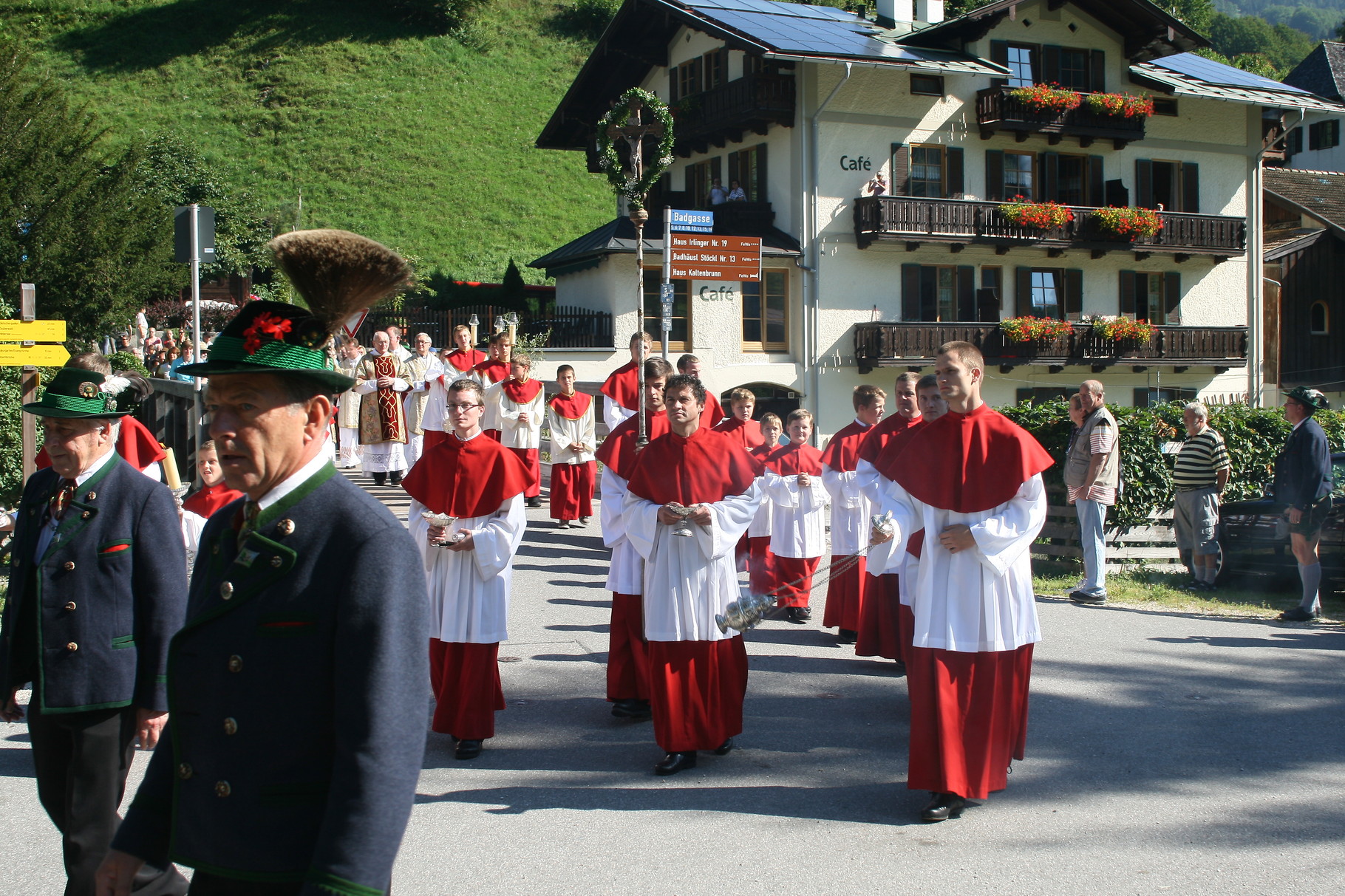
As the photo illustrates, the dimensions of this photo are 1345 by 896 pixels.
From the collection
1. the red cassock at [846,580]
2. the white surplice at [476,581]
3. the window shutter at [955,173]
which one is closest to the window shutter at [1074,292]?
the window shutter at [955,173]

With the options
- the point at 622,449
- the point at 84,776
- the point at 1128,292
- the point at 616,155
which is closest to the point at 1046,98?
the point at 1128,292

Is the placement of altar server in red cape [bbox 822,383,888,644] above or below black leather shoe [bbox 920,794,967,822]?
above

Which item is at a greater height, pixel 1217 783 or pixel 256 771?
pixel 256 771

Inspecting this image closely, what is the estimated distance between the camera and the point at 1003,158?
29.3 meters

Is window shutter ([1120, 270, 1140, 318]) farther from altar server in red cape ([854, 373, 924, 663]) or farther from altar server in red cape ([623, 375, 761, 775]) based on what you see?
altar server in red cape ([623, 375, 761, 775])

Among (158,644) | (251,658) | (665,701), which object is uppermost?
(251,658)

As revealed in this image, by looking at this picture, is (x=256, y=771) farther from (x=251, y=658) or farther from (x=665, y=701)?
(x=665, y=701)

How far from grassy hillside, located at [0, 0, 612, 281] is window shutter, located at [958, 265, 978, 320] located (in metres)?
19.8

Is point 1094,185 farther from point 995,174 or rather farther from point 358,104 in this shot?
point 358,104

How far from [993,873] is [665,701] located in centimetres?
183

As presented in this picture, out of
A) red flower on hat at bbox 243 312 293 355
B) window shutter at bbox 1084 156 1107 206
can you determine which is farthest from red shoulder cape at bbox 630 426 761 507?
window shutter at bbox 1084 156 1107 206

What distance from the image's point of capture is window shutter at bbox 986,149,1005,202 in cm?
2919

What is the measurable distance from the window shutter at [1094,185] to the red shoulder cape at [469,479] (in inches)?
1083

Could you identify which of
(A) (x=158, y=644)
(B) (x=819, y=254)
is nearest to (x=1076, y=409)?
(A) (x=158, y=644)
